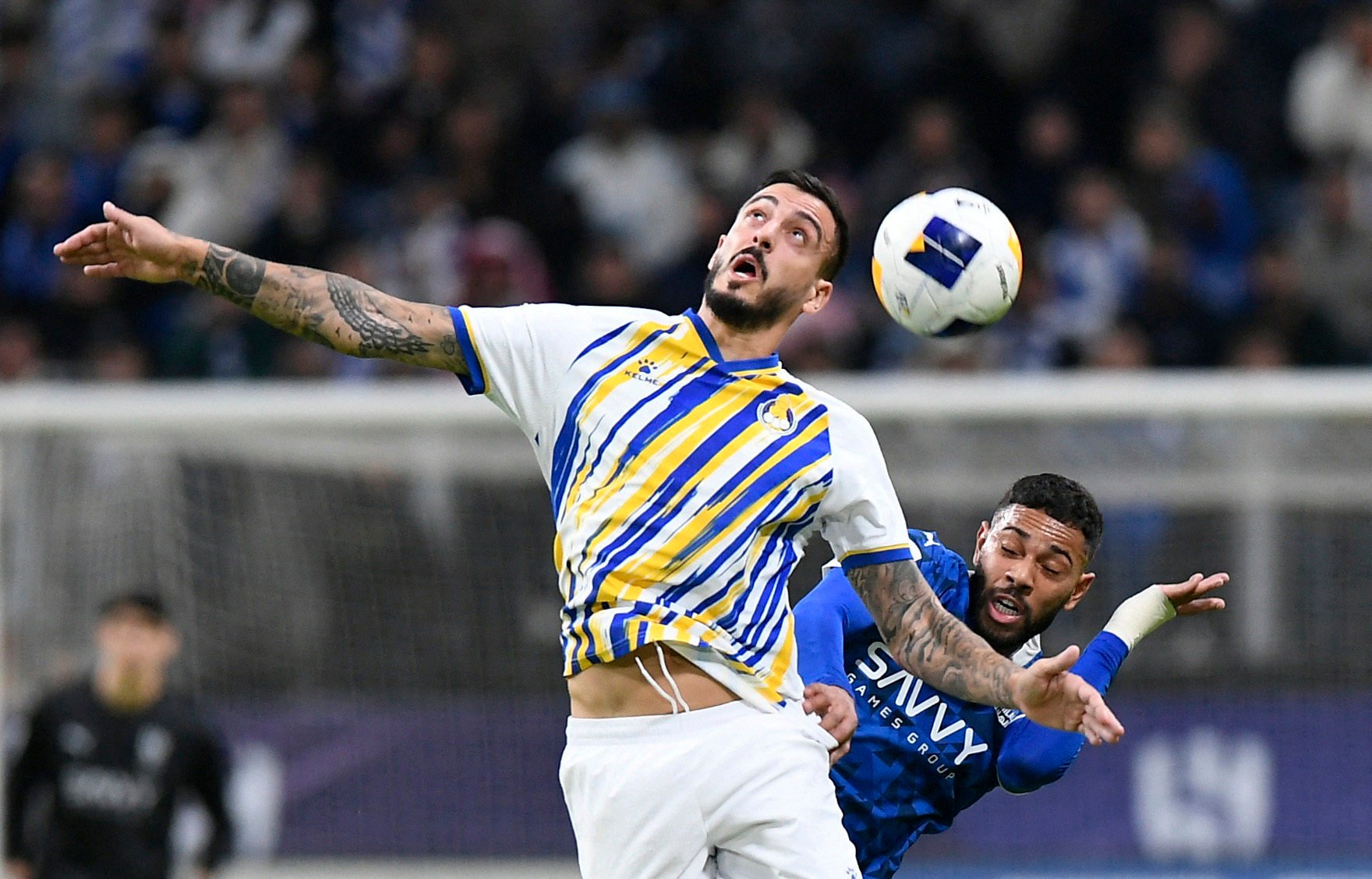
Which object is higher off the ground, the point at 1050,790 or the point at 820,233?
the point at 820,233

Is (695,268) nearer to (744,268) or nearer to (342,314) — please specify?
(744,268)

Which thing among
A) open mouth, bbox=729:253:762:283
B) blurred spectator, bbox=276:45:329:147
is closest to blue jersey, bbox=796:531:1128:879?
open mouth, bbox=729:253:762:283

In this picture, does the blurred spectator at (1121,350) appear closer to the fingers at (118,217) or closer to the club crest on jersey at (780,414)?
the club crest on jersey at (780,414)

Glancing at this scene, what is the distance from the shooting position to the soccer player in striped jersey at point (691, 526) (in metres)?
4.59

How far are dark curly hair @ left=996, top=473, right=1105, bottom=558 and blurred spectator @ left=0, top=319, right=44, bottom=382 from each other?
25.6 feet

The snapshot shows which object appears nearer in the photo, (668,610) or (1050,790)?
(668,610)

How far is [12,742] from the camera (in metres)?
9.33

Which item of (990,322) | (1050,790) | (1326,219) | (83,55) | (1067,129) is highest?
(83,55)

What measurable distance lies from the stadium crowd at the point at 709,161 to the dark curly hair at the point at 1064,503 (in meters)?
5.22

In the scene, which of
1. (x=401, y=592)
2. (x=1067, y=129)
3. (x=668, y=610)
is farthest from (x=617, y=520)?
(x=1067, y=129)

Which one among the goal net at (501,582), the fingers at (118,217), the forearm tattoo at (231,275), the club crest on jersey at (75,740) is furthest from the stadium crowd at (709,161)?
the fingers at (118,217)

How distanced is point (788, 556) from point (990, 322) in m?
0.96

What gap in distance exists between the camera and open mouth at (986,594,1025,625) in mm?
5238

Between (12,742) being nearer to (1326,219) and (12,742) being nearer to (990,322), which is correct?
(990,322)
